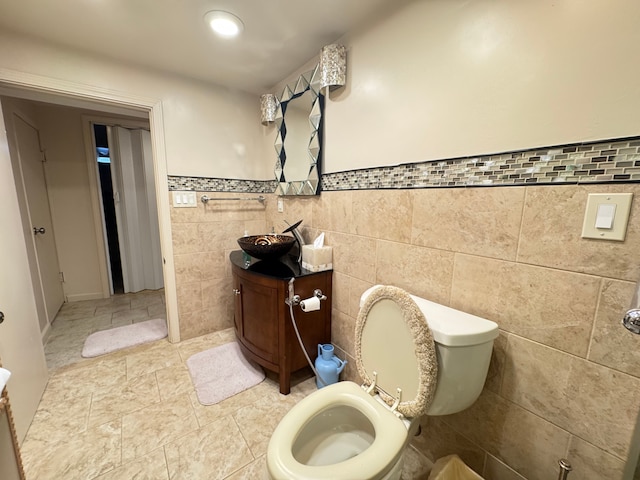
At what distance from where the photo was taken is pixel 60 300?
2822 mm

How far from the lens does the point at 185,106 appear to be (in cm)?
200

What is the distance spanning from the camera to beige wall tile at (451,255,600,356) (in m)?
0.78

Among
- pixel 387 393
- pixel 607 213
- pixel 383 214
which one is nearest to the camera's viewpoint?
pixel 607 213

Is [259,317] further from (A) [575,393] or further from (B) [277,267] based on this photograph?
(A) [575,393]

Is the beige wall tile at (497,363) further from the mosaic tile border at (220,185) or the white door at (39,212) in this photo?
the white door at (39,212)

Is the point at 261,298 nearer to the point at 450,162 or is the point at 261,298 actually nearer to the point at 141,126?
the point at 450,162

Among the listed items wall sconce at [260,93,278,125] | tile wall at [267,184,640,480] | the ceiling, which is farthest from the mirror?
tile wall at [267,184,640,480]

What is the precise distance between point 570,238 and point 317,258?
1.17 meters

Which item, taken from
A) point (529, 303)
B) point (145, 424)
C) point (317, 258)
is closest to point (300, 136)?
point (317, 258)

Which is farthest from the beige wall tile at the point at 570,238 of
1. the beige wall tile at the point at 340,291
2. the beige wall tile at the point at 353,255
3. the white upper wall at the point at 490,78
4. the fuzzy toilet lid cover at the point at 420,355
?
the beige wall tile at the point at 340,291

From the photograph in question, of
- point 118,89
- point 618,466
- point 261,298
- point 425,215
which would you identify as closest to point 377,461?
point 618,466

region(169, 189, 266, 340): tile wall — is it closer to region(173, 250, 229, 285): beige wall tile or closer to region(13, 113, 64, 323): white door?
region(173, 250, 229, 285): beige wall tile

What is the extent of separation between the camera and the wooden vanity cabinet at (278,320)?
60.2 inches

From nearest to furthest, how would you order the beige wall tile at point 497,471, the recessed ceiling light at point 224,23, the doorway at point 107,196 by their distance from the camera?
1. the beige wall tile at point 497,471
2. the recessed ceiling light at point 224,23
3. the doorway at point 107,196
